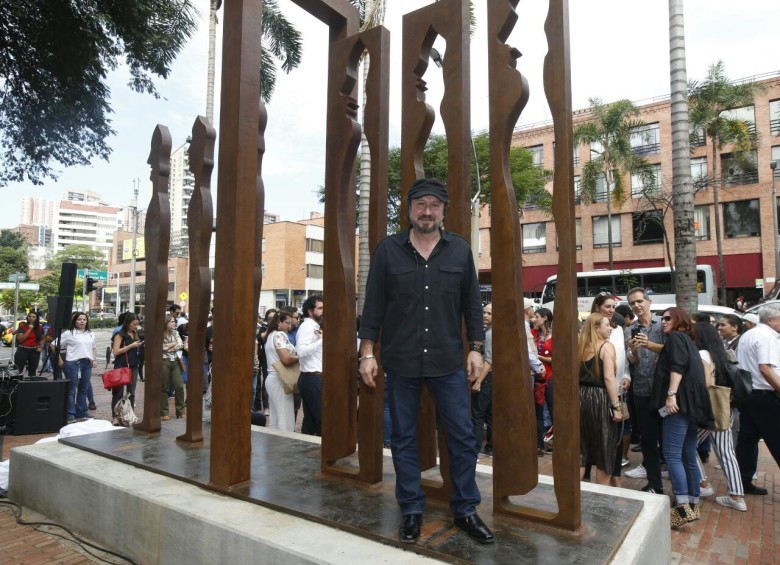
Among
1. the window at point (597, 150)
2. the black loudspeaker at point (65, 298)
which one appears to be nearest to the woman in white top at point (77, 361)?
A: the black loudspeaker at point (65, 298)

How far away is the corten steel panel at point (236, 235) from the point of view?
3785mm

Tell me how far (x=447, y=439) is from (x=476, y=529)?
1.57ft

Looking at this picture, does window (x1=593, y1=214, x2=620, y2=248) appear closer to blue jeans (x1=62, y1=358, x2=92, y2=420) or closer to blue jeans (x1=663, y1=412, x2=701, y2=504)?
blue jeans (x1=62, y1=358, x2=92, y2=420)

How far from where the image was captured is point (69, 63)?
1441 cm

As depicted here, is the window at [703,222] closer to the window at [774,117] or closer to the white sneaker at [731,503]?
the window at [774,117]

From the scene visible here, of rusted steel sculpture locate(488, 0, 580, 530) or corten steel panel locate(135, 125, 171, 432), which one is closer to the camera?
rusted steel sculpture locate(488, 0, 580, 530)

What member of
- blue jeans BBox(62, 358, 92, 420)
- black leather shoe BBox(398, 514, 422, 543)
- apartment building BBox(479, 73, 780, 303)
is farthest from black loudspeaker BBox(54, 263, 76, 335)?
apartment building BBox(479, 73, 780, 303)

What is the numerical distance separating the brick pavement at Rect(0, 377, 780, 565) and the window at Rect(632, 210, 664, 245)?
3234 centimetres

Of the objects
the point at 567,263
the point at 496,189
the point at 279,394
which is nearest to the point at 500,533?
the point at 567,263

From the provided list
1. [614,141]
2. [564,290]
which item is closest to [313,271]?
[614,141]

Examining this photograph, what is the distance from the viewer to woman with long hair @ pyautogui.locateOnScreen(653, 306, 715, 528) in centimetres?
461

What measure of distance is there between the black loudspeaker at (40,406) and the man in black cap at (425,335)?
6.15 m

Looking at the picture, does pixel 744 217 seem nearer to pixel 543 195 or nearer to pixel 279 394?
pixel 543 195

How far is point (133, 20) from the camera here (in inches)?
600
